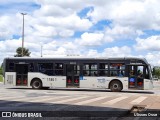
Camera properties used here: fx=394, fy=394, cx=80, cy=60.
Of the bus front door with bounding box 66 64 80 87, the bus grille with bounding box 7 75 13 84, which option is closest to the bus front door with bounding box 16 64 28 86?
the bus grille with bounding box 7 75 13 84

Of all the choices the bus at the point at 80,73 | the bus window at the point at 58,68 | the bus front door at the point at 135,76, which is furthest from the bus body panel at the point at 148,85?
the bus window at the point at 58,68

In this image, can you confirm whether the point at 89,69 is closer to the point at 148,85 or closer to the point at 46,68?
the point at 46,68

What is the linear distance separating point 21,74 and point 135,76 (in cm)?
946

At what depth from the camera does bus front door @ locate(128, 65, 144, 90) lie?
3050 centimetres

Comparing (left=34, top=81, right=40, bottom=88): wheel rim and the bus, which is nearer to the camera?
the bus

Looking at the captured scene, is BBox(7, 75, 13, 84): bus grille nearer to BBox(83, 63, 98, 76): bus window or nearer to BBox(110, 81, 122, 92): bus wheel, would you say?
BBox(83, 63, 98, 76): bus window

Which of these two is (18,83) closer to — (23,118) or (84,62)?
(84,62)

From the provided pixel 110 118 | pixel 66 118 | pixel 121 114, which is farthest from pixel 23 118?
pixel 121 114

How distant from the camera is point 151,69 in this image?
3131 cm

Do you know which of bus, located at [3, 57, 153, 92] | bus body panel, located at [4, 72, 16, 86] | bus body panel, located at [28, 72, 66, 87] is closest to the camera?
bus, located at [3, 57, 153, 92]

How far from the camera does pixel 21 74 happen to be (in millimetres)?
32844

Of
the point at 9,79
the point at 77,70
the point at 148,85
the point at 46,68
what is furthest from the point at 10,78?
the point at 148,85

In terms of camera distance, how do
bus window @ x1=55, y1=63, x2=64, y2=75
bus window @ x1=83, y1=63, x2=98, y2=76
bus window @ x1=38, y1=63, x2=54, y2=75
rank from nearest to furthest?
bus window @ x1=83, y1=63, x2=98, y2=76, bus window @ x1=55, y1=63, x2=64, y2=75, bus window @ x1=38, y1=63, x2=54, y2=75

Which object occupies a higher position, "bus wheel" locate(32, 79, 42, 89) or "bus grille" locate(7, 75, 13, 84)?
"bus grille" locate(7, 75, 13, 84)
